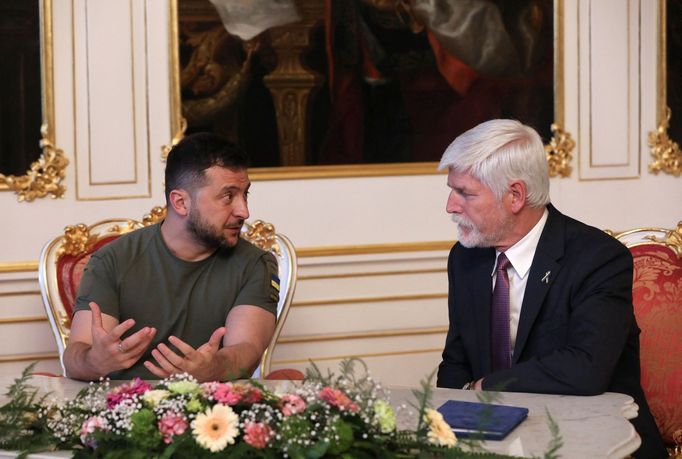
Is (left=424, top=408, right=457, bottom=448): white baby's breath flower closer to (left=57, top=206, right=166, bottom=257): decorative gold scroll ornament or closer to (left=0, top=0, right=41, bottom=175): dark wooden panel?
(left=57, top=206, right=166, bottom=257): decorative gold scroll ornament

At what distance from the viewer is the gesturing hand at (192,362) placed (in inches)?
117

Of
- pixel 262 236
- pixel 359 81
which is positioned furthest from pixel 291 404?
pixel 359 81

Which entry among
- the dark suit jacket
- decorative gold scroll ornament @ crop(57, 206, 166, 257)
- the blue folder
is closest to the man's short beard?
decorative gold scroll ornament @ crop(57, 206, 166, 257)

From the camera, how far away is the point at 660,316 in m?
3.56

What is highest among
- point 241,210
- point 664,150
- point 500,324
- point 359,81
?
point 359,81

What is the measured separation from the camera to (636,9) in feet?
19.9

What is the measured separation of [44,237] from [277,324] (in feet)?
5.23

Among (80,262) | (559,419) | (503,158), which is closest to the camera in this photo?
(559,419)

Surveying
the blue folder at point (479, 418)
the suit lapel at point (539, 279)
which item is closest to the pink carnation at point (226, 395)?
the blue folder at point (479, 418)

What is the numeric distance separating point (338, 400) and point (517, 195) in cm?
150

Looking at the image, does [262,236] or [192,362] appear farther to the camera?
[262,236]

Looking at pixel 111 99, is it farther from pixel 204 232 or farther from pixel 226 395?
pixel 226 395

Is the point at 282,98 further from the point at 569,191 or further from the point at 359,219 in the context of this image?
the point at 569,191

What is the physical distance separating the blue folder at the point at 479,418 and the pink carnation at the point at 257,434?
1.77 ft
